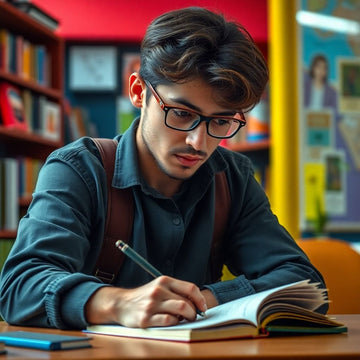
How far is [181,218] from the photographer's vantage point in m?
1.62

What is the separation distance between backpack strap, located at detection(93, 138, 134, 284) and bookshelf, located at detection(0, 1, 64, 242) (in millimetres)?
2309

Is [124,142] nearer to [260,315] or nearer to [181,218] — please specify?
[181,218]

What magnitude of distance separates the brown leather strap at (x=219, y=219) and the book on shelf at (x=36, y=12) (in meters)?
2.87

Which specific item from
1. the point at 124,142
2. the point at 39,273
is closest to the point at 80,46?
the point at 124,142

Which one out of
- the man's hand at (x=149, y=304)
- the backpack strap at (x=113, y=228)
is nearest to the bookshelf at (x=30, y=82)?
the backpack strap at (x=113, y=228)

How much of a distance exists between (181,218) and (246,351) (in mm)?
718

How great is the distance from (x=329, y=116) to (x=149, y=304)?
3583mm

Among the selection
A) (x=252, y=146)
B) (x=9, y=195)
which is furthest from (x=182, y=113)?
(x=9, y=195)

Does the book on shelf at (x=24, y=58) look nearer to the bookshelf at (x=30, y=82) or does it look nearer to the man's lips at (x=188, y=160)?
the bookshelf at (x=30, y=82)

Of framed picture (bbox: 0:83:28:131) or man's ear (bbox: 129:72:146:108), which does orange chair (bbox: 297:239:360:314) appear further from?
framed picture (bbox: 0:83:28:131)

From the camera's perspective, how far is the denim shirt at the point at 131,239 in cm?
124

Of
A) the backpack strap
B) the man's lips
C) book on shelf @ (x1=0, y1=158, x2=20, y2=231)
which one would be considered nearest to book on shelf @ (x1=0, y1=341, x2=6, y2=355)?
the backpack strap

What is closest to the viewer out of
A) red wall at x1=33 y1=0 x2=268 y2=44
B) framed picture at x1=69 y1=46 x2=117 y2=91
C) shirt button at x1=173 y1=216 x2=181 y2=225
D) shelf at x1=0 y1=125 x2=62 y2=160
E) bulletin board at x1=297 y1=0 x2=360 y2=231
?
shirt button at x1=173 y1=216 x2=181 y2=225

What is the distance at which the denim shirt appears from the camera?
4.07ft
